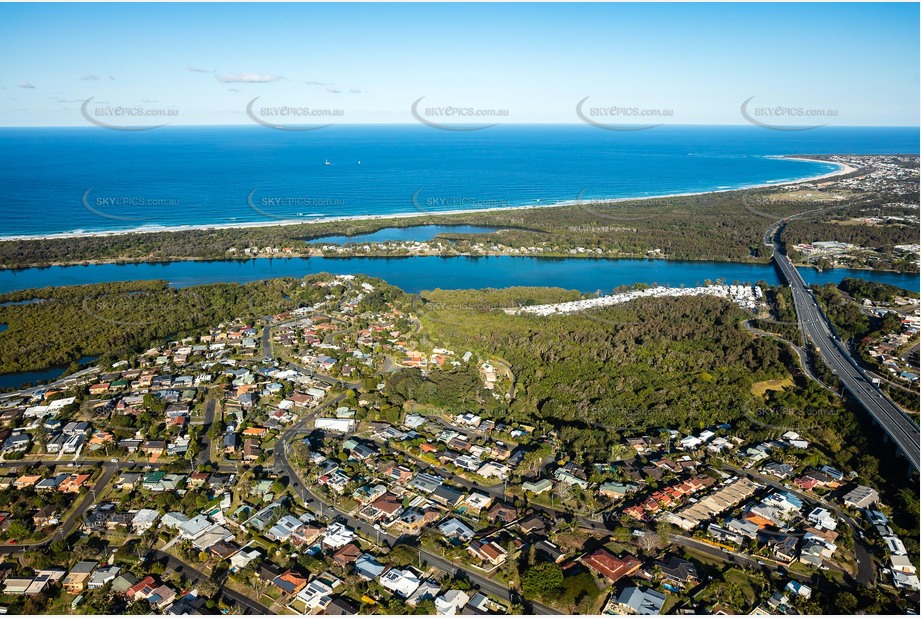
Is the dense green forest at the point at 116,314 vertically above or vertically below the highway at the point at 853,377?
below

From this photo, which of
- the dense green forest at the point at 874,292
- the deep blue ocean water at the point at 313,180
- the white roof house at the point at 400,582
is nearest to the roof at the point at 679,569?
the white roof house at the point at 400,582

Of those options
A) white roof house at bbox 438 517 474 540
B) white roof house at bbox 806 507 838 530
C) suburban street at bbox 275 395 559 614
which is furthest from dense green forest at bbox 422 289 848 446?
A: suburban street at bbox 275 395 559 614

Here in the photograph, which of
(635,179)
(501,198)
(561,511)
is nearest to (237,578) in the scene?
(561,511)

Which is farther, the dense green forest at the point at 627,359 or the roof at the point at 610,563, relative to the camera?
the dense green forest at the point at 627,359

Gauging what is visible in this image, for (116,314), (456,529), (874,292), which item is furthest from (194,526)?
(874,292)

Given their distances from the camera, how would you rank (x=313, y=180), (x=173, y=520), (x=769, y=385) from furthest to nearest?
(x=313, y=180)
(x=769, y=385)
(x=173, y=520)

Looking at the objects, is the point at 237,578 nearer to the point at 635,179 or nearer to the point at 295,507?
the point at 295,507

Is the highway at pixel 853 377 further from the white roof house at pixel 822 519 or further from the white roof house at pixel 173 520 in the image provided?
the white roof house at pixel 173 520

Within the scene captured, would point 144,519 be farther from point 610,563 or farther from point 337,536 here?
point 610,563

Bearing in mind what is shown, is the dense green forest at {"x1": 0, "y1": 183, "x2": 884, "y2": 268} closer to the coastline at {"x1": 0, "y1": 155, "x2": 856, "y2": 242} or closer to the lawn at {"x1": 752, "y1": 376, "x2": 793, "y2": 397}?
the coastline at {"x1": 0, "y1": 155, "x2": 856, "y2": 242}
